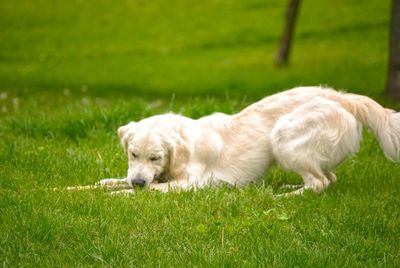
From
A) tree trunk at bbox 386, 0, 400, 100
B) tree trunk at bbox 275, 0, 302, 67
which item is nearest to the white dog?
tree trunk at bbox 386, 0, 400, 100

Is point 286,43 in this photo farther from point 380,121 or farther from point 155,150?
point 155,150

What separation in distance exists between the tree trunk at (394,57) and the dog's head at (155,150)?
7.13 metres

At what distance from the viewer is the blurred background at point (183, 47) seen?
1802 cm

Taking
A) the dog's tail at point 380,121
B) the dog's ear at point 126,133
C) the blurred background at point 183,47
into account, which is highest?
the dog's tail at point 380,121

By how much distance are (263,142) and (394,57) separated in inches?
262

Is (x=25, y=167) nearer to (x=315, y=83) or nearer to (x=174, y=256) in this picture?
(x=174, y=256)

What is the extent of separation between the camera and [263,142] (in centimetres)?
696

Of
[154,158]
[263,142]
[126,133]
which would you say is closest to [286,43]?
[263,142]

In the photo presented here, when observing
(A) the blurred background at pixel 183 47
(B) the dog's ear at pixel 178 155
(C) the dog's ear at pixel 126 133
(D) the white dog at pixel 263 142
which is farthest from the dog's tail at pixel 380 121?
(A) the blurred background at pixel 183 47

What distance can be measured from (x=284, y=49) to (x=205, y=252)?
52.3ft

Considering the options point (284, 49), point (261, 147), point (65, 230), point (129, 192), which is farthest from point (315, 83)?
A: point (65, 230)

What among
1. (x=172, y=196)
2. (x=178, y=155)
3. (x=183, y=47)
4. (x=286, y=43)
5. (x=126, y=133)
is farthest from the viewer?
(x=183, y=47)

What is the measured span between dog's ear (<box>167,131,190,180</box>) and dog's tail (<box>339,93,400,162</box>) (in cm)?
162

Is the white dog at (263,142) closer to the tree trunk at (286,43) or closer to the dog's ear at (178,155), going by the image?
the dog's ear at (178,155)
